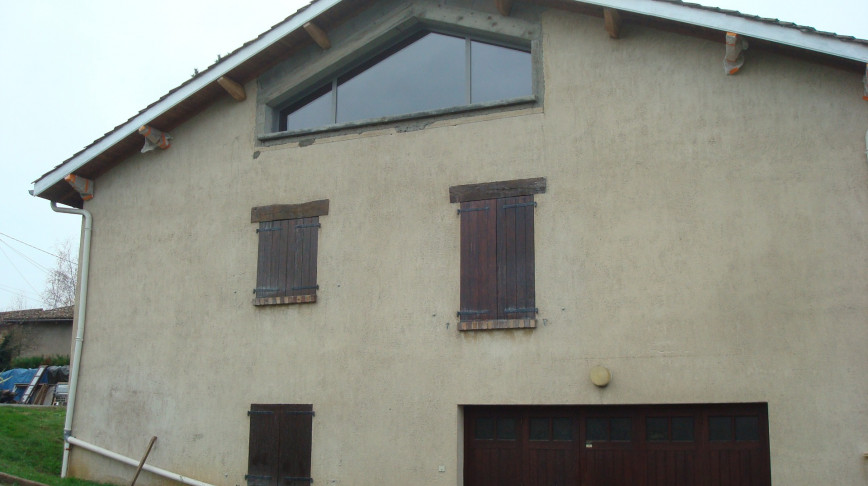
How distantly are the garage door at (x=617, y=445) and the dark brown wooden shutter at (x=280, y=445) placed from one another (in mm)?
2165

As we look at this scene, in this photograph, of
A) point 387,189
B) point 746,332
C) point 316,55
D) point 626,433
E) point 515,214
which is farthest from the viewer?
point 316,55

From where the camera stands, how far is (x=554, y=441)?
9805 millimetres

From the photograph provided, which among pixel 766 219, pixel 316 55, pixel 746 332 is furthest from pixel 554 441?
pixel 316 55

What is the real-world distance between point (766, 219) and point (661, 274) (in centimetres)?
127

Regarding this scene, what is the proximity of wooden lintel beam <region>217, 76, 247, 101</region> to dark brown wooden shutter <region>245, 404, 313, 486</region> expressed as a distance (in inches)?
179

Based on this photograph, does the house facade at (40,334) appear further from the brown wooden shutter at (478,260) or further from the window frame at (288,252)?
the brown wooden shutter at (478,260)

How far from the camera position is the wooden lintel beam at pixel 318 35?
37.3ft

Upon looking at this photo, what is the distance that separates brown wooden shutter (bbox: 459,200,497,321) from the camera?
10172 mm

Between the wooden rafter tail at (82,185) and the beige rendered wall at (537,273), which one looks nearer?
the beige rendered wall at (537,273)

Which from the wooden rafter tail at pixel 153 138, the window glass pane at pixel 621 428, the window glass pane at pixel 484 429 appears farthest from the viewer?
the wooden rafter tail at pixel 153 138

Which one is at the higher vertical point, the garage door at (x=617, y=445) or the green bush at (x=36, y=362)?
the green bush at (x=36, y=362)

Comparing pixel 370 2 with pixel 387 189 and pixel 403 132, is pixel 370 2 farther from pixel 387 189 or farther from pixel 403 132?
pixel 387 189

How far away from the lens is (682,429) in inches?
→ 367

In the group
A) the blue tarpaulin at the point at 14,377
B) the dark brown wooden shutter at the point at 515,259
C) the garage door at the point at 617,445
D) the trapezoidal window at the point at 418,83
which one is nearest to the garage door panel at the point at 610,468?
the garage door at the point at 617,445
